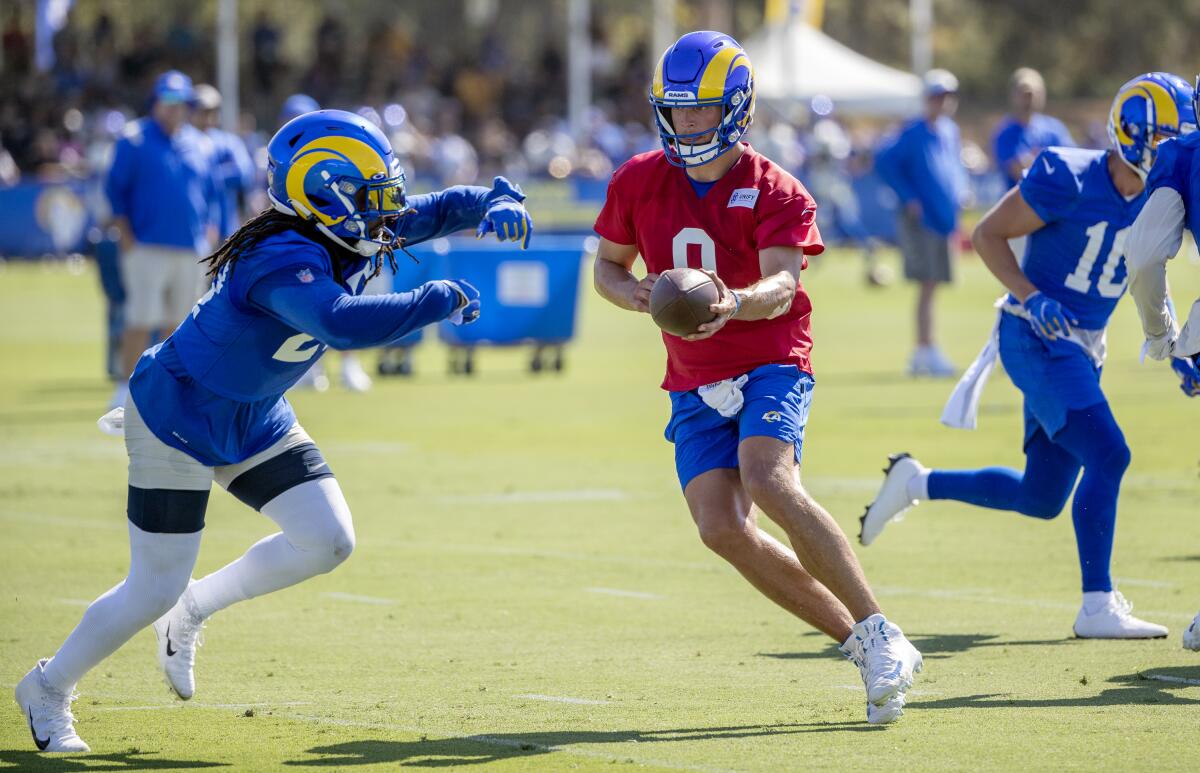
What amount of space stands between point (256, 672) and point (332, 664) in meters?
0.30

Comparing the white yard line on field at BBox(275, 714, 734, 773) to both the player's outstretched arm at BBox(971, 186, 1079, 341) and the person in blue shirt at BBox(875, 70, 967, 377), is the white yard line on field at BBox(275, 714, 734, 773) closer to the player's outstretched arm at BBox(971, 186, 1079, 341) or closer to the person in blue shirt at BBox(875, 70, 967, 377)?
the player's outstretched arm at BBox(971, 186, 1079, 341)

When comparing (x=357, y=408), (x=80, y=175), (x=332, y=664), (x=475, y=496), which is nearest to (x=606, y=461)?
(x=475, y=496)

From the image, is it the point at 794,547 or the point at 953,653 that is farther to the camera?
the point at 953,653

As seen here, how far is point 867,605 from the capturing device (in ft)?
21.5

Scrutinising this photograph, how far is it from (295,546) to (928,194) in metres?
13.3

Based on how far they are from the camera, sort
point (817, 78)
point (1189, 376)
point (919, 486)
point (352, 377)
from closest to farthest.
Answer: point (1189, 376) < point (919, 486) < point (352, 377) < point (817, 78)

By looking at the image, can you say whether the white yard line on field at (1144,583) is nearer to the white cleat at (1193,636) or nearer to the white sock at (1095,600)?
the white sock at (1095,600)

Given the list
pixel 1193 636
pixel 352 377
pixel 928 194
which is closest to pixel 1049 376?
pixel 1193 636

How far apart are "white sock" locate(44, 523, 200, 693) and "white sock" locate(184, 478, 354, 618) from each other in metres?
0.35

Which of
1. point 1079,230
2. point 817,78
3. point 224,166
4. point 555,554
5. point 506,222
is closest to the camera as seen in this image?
point 506,222

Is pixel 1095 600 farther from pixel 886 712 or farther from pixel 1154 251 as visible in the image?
pixel 886 712

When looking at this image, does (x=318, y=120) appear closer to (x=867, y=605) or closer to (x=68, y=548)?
(x=867, y=605)

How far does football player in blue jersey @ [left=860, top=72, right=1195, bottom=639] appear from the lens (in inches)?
314

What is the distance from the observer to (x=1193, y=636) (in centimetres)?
752
